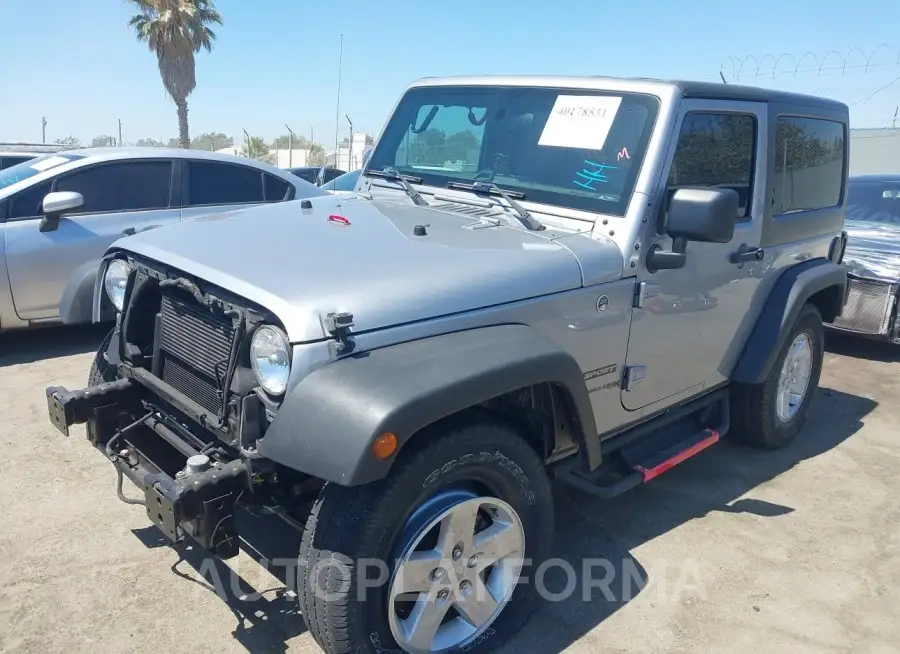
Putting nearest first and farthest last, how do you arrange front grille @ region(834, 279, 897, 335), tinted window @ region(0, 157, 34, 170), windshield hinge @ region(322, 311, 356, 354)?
windshield hinge @ region(322, 311, 356, 354) → front grille @ region(834, 279, 897, 335) → tinted window @ region(0, 157, 34, 170)

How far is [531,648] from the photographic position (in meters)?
2.84

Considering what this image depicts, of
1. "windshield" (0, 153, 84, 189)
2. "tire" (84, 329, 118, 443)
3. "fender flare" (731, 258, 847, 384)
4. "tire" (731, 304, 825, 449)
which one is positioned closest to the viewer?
"tire" (84, 329, 118, 443)

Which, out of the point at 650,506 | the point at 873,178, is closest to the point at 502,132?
the point at 650,506

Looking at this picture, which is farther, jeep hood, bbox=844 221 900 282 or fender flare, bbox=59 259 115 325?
jeep hood, bbox=844 221 900 282

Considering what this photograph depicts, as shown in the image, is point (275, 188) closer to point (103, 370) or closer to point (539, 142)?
point (103, 370)

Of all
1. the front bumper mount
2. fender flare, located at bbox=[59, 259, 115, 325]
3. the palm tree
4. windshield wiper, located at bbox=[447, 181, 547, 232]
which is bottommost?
the front bumper mount

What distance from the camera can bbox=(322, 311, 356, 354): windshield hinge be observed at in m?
2.26

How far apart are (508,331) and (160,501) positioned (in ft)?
4.17

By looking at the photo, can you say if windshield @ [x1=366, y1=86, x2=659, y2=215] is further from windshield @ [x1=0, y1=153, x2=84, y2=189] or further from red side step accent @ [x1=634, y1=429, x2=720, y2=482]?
windshield @ [x1=0, y1=153, x2=84, y2=189]

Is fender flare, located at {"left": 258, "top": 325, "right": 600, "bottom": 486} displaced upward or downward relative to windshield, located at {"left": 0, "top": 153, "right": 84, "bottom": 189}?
downward

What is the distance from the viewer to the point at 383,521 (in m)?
2.29

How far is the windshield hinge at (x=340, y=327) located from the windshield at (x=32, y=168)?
5153 mm

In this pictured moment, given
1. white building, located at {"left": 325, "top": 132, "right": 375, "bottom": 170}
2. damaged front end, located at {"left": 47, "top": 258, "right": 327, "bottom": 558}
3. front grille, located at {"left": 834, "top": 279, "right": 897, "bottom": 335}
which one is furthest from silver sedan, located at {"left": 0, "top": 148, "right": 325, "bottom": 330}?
front grille, located at {"left": 834, "top": 279, "right": 897, "bottom": 335}

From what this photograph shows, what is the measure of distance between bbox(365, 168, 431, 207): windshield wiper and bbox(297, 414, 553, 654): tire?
1.48 m
